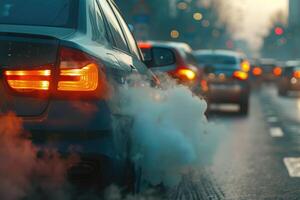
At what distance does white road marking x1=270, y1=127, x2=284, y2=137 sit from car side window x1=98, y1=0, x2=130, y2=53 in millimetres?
7878

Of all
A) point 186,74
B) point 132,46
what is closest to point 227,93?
point 186,74

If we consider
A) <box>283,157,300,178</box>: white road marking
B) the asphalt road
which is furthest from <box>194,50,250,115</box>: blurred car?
<box>283,157,300,178</box>: white road marking

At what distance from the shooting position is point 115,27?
5.74 meters

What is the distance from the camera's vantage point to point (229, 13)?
478ft

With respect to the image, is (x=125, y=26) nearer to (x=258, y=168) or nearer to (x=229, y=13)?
(x=258, y=168)

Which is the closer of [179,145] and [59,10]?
[59,10]

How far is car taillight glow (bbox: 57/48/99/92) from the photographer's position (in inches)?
173

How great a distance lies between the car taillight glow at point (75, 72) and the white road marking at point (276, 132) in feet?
30.8

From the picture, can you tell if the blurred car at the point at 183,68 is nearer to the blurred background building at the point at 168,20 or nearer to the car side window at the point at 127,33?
the car side window at the point at 127,33

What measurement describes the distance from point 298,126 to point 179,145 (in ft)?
35.0

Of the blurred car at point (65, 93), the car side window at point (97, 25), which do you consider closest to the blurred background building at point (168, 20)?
the car side window at point (97, 25)

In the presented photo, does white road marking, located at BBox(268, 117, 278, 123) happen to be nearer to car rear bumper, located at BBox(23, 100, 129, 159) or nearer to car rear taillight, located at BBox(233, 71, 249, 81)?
car rear taillight, located at BBox(233, 71, 249, 81)

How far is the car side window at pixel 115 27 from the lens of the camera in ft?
18.1

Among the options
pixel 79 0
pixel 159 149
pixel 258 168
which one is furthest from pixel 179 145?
pixel 258 168
